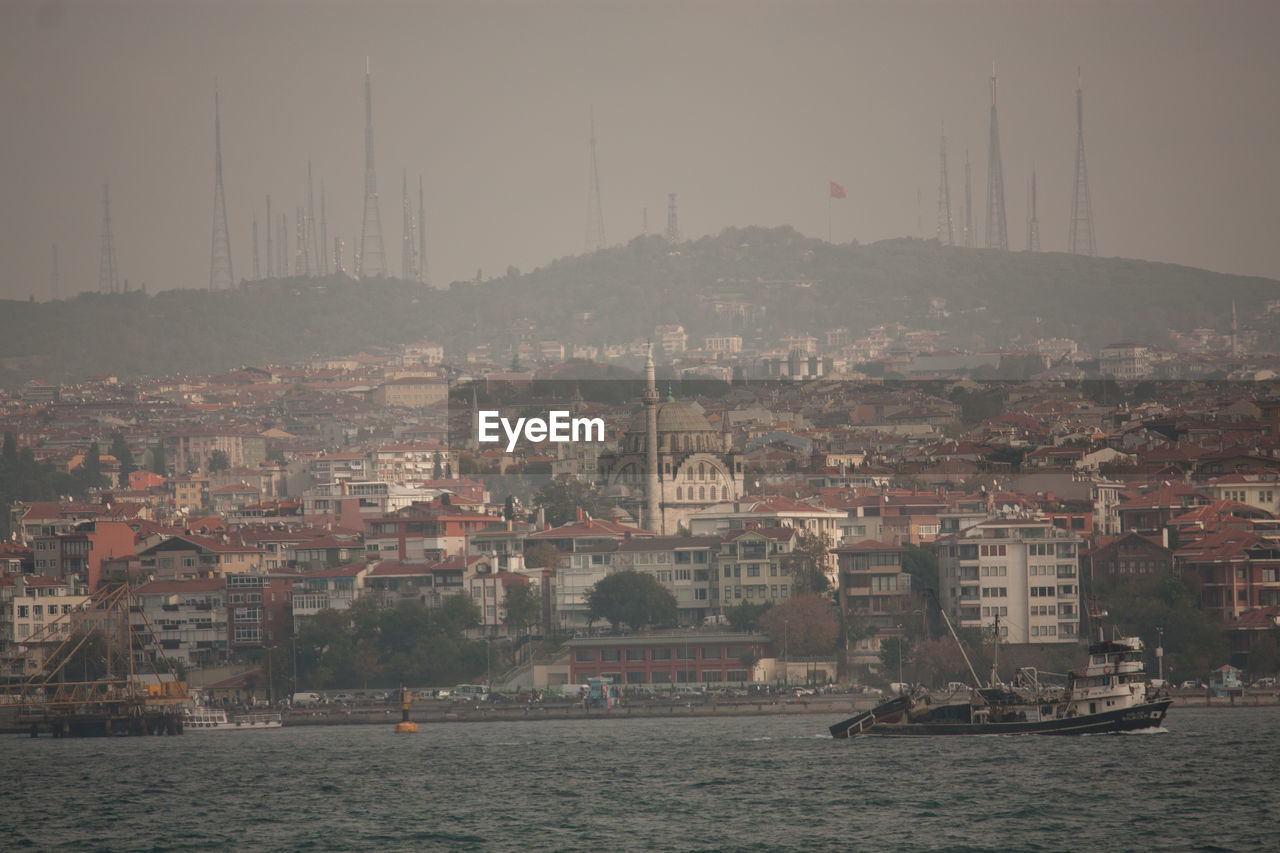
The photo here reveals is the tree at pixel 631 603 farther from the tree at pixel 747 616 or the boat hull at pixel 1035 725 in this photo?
the boat hull at pixel 1035 725

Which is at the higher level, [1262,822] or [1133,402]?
[1133,402]

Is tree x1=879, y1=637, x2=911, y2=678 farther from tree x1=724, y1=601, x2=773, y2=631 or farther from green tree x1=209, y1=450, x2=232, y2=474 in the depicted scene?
green tree x1=209, y1=450, x2=232, y2=474

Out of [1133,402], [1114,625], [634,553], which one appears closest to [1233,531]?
[1114,625]

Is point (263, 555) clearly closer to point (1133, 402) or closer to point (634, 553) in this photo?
point (634, 553)

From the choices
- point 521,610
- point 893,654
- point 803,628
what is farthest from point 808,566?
point 893,654

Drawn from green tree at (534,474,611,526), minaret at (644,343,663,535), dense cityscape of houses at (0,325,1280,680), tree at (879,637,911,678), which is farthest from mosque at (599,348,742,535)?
tree at (879,637,911,678)

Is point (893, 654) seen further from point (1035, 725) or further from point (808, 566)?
point (1035, 725)

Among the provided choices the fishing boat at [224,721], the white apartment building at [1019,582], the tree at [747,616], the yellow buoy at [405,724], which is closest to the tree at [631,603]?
the tree at [747,616]
